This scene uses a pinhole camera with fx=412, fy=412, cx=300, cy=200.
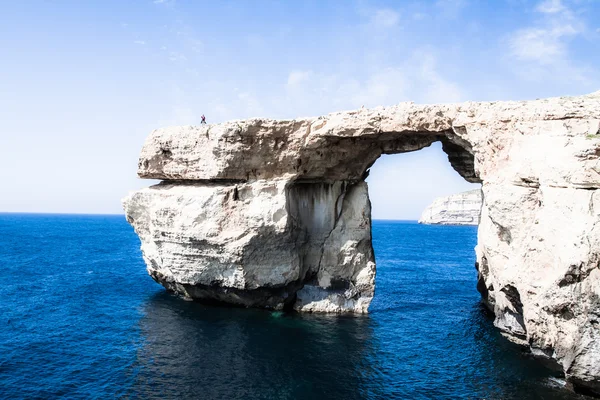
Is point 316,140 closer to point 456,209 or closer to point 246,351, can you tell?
point 246,351

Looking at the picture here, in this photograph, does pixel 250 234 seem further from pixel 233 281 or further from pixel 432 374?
pixel 432 374

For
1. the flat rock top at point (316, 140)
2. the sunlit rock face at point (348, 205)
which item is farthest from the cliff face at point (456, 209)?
the flat rock top at point (316, 140)

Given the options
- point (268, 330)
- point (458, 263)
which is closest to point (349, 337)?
point (268, 330)

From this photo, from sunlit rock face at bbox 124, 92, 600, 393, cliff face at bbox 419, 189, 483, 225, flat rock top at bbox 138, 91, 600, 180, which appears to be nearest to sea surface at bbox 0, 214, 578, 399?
sunlit rock face at bbox 124, 92, 600, 393

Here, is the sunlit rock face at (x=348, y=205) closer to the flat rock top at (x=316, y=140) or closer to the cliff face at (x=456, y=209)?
the flat rock top at (x=316, y=140)

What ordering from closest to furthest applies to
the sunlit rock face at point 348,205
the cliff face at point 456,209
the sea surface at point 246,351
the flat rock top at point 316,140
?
1. the sunlit rock face at point 348,205
2. the sea surface at point 246,351
3. the flat rock top at point 316,140
4. the cliff face at point 456,209

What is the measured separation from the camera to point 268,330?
22.7 metres

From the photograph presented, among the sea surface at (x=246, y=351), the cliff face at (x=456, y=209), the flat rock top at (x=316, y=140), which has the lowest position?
the sea surface at (x=246, y=351)

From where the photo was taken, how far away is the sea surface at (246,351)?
1642cm

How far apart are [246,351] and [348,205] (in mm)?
12035

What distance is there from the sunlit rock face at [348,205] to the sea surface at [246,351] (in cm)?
170

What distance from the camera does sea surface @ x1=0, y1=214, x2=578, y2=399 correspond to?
16.4m

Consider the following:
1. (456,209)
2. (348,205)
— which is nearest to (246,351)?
(348,205)

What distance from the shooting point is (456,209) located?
149500mm
